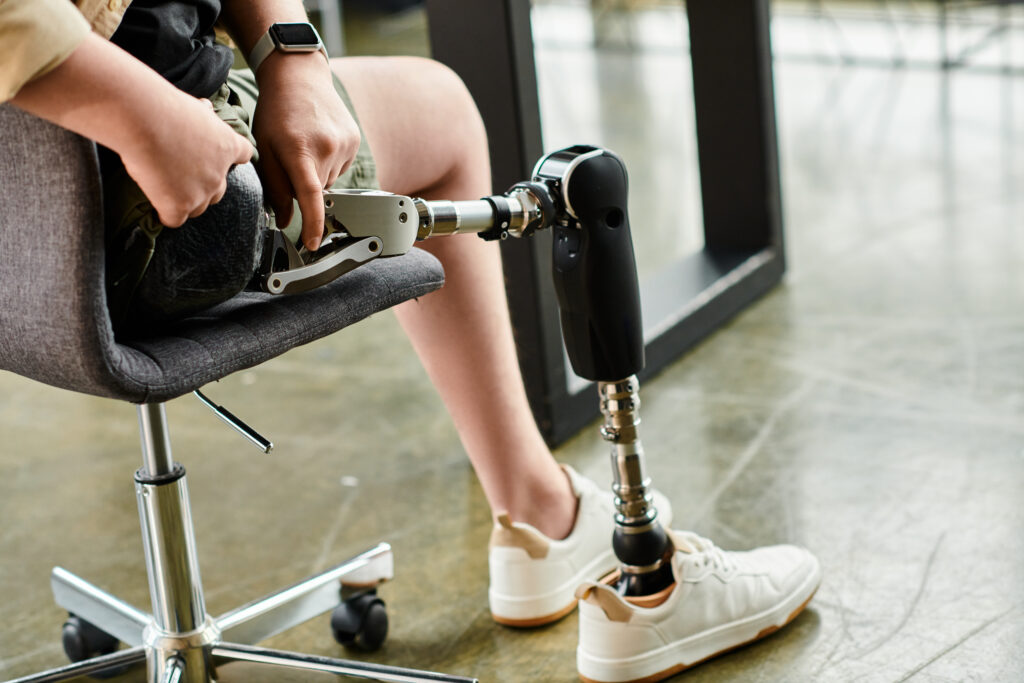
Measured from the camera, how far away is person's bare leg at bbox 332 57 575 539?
3.64 ft

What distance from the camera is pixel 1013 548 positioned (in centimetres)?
128

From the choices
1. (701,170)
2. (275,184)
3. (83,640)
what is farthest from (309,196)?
(701,170)

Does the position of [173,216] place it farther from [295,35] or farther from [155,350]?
[295,35]

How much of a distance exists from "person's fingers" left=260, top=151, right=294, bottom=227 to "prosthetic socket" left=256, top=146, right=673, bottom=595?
0.07 feet

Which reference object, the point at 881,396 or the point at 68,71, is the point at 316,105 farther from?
the point at 881,396

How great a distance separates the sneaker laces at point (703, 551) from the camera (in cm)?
113

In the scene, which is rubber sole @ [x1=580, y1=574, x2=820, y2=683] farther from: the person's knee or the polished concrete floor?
the person's knee

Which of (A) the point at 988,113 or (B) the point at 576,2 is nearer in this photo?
(A) the point at 988,113

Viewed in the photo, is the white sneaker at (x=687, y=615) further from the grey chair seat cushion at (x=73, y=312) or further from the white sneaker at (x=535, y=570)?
the grey chair seat cushion at (x=73, y=312)

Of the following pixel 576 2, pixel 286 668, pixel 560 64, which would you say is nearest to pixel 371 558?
pixel 286 668

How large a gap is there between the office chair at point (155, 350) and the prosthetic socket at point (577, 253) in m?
0.03

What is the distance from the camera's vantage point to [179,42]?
788 millimetres

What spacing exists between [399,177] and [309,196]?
0.32 metres

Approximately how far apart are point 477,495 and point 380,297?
75 cm
